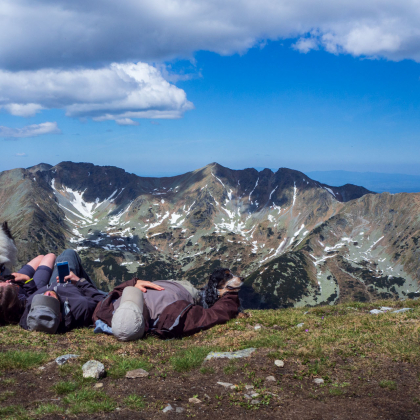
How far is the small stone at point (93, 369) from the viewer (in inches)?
325

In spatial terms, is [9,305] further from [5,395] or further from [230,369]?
[230,369]

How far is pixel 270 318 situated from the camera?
13.6m

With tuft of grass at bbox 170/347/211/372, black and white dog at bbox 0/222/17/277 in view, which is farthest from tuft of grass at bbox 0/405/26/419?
black and white dog at bbox 0/222/17/277

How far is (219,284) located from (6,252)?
329 inches

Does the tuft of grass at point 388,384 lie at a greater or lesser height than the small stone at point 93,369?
lesser

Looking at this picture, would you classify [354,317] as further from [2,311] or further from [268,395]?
[2,311]

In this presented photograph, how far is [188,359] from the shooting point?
917cm

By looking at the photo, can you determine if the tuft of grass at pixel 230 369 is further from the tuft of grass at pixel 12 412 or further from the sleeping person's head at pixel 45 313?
the sleeping person's head at pixel 45 313

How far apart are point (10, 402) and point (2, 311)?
18.1 ft

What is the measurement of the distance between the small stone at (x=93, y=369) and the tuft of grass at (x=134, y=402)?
132 cm

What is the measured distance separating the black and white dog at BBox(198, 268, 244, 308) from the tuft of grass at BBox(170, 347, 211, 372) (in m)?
2.99

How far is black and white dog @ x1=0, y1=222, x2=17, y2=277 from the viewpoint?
13297 millimetres

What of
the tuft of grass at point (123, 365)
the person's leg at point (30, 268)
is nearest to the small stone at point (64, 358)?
the tuft of grass at point (123, 365)

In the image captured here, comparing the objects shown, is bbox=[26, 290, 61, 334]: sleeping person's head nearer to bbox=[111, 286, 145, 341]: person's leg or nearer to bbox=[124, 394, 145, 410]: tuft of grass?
bbox=[111, 286, 145, 341]: person's leg
